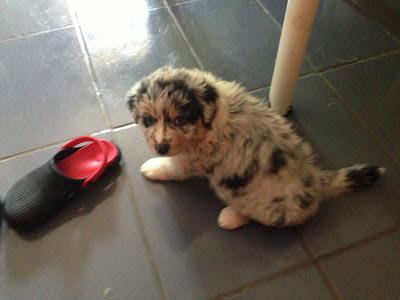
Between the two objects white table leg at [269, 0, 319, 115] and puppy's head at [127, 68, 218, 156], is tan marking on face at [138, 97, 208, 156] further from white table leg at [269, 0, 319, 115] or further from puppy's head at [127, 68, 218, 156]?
white table leg at [269, 0, 319, 115]

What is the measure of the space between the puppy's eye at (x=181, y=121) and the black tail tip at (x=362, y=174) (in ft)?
2.89

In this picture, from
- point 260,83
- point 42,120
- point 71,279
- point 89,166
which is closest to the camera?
point 71,279

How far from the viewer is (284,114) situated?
211 cm

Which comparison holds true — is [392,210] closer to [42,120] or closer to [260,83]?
[260,83]

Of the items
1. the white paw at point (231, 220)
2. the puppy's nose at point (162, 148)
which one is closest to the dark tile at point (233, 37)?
the white paw at point (231, 220)

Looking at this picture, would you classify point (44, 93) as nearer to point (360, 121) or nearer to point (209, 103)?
point (209, 103)

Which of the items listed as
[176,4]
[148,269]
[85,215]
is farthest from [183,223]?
[176,4]

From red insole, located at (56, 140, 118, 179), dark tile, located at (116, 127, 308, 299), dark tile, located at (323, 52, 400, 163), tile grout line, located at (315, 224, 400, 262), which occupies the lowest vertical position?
tile grout line, located at (315, 224, 400, 262)

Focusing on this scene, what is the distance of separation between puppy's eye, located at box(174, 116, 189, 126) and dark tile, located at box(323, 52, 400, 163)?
1317 millimetres

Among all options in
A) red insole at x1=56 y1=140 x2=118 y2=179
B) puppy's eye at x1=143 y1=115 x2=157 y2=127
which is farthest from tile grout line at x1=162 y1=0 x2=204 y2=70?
puppy's eye at x1=143 y1=115 x2=157 y2=127

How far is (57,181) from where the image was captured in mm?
1667

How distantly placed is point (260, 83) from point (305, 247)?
1.13 m

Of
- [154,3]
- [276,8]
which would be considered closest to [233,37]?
[276,8]

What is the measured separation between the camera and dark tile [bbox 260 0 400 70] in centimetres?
244
